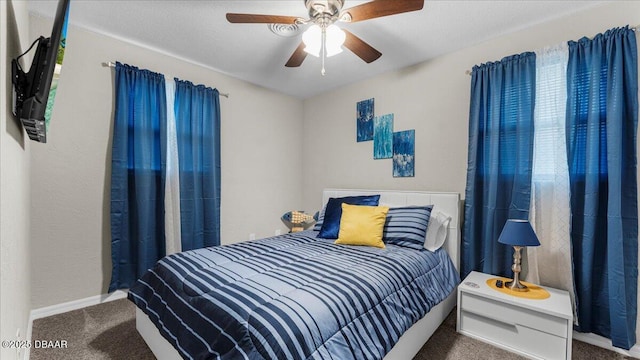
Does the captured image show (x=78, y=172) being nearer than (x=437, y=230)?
Yes

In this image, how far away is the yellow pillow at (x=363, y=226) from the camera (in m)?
2.42

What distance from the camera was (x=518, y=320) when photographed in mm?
1885

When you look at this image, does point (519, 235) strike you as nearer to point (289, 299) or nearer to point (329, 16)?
point (289, 299)

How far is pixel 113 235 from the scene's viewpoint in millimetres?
2521

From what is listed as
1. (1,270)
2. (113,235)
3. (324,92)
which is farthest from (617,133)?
(113,235)

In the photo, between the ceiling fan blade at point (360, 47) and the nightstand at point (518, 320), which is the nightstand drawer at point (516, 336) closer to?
the nightstand at point (518, 320)

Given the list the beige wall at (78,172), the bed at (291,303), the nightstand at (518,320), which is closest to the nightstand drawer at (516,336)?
the nightstand at (518,320)

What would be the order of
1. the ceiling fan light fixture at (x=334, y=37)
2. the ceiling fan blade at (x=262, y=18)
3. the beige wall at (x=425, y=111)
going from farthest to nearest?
the beige wall at (x=425, y=111)
the ceiling fan light fixture at (x=334, y=37)
the ceiling fan blade at (x=262, y=18)

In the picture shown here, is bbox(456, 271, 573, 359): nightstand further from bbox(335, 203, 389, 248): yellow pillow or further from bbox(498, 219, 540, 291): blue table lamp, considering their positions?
bbox(335, 203, 389, 248): yellow pillow

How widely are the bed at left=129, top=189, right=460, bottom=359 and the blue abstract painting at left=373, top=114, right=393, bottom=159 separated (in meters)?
1.31

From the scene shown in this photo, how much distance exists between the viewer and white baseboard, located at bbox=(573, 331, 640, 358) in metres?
1.87

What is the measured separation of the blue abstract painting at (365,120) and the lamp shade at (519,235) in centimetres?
186

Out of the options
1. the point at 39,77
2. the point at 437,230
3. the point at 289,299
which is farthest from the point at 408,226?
the point at 39,77

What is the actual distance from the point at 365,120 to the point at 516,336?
2564mm
